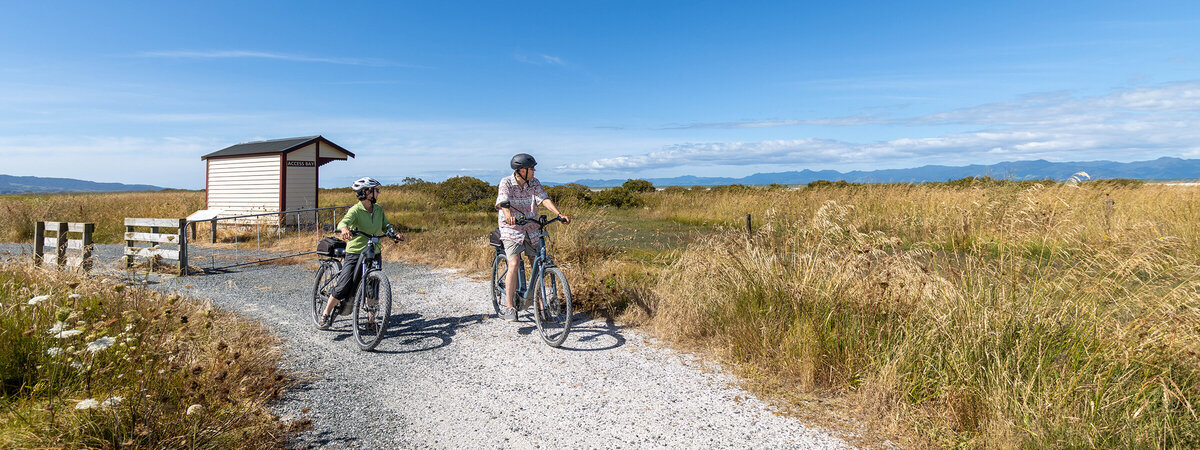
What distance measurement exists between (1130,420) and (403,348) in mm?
5108

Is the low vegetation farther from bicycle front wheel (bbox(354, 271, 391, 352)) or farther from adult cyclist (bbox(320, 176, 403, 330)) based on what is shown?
adult cyclist (bbox(320, 176, 403, 330))

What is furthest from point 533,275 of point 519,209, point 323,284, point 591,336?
point 323,284

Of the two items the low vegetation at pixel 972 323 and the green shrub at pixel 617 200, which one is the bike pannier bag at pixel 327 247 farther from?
the green shrub at pixel 617 200

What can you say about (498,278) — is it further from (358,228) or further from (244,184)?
(244,184)

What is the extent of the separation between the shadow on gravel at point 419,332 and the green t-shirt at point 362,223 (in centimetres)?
92

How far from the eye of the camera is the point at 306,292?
28.2 feet

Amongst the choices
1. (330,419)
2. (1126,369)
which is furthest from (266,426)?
(1126,369)

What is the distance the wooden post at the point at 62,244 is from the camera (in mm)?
8414

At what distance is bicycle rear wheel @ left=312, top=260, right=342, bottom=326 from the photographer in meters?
5.87

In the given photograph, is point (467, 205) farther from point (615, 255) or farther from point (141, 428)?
point (141, 428)

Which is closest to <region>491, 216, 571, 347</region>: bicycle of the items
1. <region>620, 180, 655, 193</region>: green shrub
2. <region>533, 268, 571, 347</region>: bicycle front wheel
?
<region>533, 268, 571, 347</region>: bicycle front wheel

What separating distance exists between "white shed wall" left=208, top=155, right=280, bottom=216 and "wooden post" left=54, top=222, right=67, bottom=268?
361 inches

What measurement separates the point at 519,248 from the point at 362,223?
139cm

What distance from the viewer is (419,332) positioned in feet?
20.2
